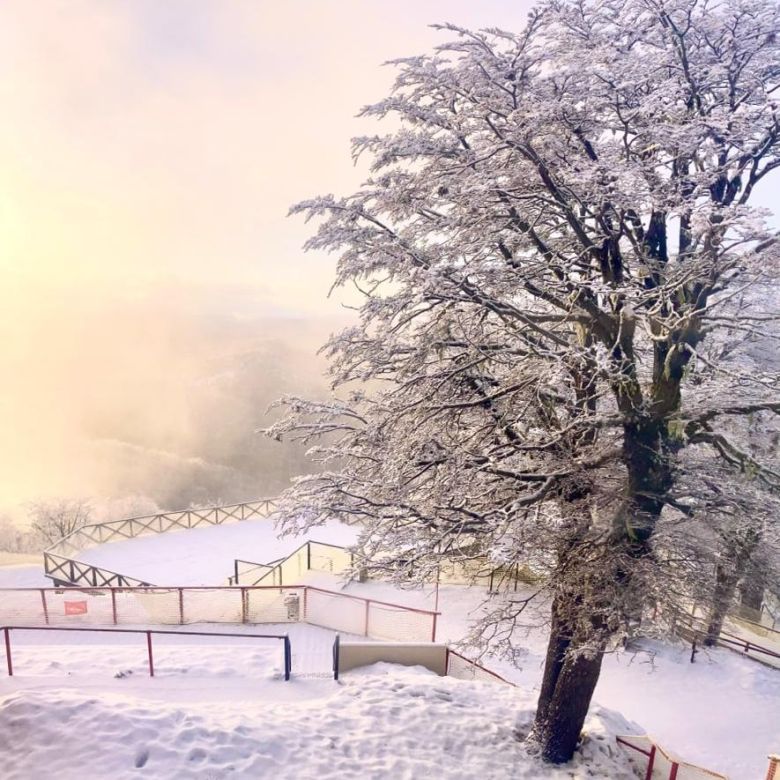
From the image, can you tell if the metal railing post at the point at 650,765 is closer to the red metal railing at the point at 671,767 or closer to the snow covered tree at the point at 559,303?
the red metal railing at the point at 671,767

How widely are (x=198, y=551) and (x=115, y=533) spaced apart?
3159 mm

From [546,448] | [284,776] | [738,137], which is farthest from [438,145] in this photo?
[284,776]

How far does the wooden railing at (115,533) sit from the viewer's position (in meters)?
13.8

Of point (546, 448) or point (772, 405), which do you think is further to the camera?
point (546, 448)

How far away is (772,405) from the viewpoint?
5.22 metres

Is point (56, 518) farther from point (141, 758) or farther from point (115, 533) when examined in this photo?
point (141, 758)

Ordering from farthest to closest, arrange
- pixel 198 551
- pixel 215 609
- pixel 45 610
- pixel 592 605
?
pixel 198 551
pixel 215 609
pixel 45 610
pixel 592 605

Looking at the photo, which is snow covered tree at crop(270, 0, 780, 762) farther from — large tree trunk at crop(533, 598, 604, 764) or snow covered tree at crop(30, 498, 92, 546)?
snow covered tree at crop(30, 498, 92, 546)

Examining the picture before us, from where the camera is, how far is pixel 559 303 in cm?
615

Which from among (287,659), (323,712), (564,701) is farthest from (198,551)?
(564,701)

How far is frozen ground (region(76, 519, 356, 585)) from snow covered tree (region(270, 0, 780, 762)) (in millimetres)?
9881

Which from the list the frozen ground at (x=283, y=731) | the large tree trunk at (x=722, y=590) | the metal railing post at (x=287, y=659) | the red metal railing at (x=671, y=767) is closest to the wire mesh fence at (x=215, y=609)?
the frozen ground at (x=283, y=731)

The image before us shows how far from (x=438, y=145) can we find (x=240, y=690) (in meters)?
8.25

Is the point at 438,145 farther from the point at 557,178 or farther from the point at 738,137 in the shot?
the point at 738,137
